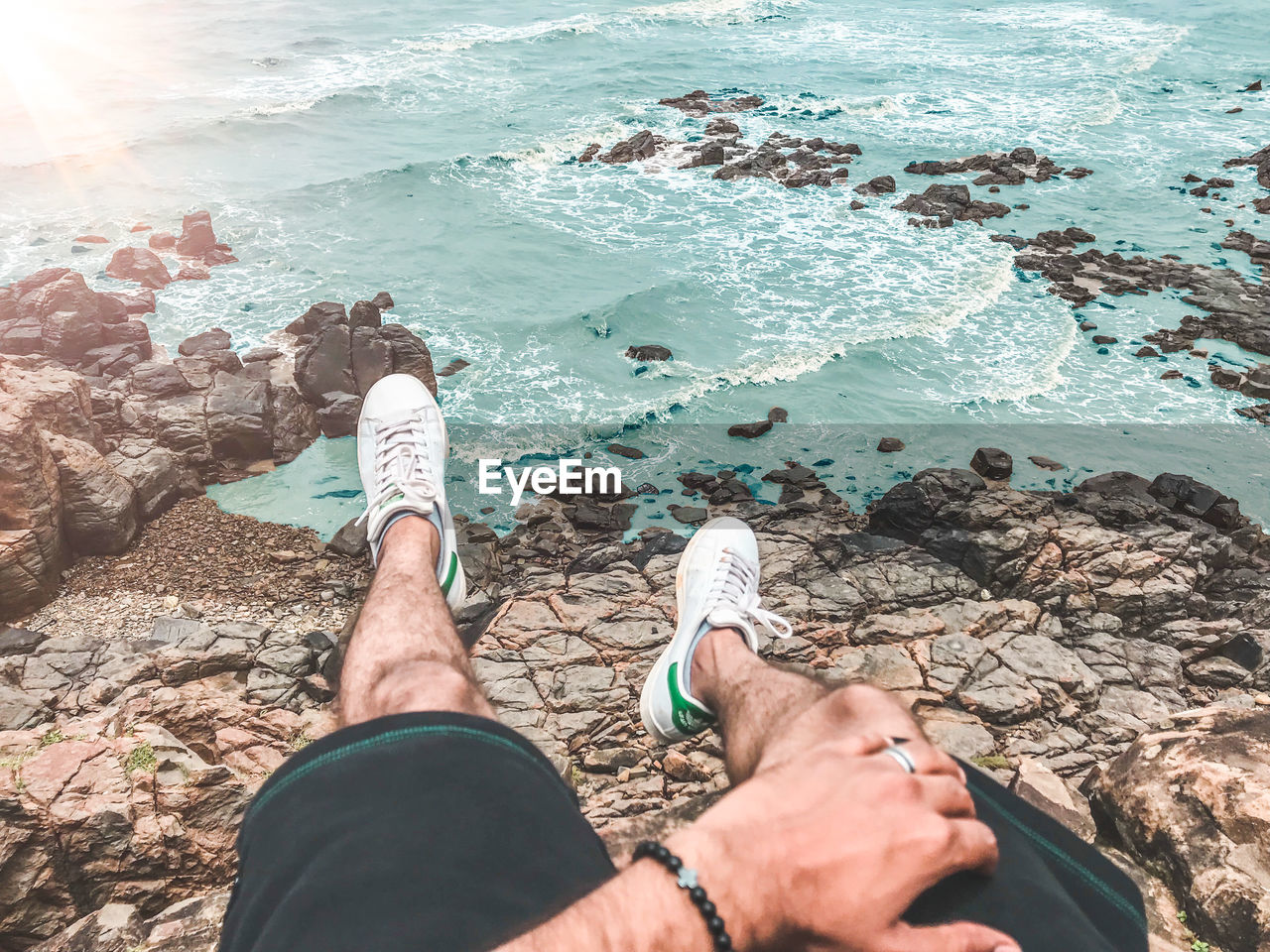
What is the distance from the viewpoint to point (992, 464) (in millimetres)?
11633

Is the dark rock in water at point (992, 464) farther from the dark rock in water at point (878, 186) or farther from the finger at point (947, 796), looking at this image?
the dark rock in water at point (878, 186)

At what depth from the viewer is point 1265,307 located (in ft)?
52.9

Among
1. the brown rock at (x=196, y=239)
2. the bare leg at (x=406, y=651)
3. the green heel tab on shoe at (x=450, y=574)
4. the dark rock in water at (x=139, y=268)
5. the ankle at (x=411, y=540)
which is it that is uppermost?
the bare leg at (x=406, y=651)

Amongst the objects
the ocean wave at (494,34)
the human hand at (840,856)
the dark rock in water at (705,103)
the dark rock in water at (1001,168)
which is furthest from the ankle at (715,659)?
the ocean wave at (494,34)

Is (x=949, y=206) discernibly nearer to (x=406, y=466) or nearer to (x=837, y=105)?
(x=837, y=105)

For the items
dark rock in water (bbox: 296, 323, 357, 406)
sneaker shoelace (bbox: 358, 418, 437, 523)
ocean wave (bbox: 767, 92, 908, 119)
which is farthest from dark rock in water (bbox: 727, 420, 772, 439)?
ocean wave (bbox: 767, 92, 908, 119)

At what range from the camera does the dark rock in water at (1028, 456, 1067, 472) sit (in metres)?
12.0

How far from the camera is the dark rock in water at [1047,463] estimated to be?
12.0m

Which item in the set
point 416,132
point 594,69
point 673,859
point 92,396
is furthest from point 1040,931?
point 594,69

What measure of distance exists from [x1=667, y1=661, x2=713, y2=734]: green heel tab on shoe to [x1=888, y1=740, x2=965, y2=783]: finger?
5.00ft

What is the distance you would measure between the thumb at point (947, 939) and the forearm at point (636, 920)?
1.16 feet

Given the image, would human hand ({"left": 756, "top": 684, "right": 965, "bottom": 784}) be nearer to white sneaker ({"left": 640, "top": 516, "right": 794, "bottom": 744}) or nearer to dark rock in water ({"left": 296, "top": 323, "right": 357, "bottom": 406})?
white sneaker ({"left": 640, "top": 516, "right": 794, "bottom": 744})

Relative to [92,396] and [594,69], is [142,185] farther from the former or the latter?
[594,69]

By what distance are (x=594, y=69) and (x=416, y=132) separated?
33.5ft
